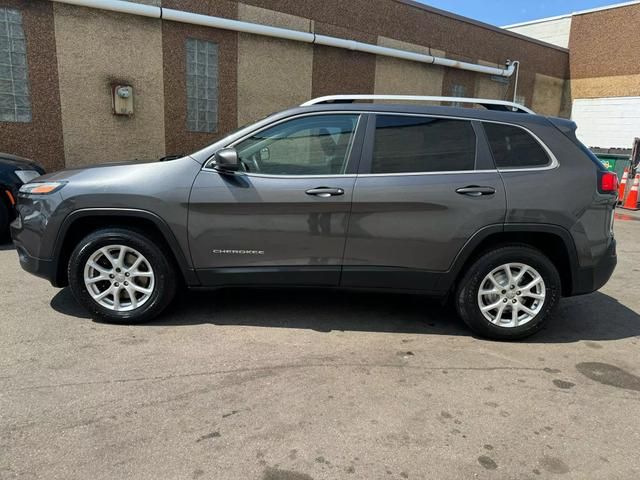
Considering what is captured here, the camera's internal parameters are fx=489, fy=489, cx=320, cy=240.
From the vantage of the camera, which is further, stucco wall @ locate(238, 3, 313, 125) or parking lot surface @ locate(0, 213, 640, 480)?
stucco wall @ locate(238, 3, 313, 125)

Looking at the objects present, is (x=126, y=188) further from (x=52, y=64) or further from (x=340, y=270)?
(x=52, y=64)

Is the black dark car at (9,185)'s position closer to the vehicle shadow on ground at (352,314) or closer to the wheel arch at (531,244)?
the vehicle shadow on ground at (352,314)

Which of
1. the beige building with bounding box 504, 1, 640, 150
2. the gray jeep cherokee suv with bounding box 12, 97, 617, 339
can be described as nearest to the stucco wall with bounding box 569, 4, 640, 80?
the beige building with bounding box 504, 1, 640, 150

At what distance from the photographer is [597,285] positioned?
4.05 m

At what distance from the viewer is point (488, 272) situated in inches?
154

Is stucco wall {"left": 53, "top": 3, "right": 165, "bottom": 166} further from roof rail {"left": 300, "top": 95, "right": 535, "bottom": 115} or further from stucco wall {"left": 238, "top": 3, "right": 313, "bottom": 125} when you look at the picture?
roof rail {"left": 300, "top": 95, "right": 535, "bottom": 115}

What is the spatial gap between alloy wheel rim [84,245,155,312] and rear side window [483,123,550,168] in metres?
2.94

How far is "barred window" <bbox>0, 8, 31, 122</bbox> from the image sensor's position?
29.0 feet

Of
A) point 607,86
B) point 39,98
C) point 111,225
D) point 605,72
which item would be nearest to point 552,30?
point 605,72

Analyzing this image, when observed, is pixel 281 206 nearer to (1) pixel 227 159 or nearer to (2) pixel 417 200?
(1) pixel 227 159

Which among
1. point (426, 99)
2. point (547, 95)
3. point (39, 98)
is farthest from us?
point (547, 95)

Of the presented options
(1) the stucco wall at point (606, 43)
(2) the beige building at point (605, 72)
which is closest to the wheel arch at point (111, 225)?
(2) the beige building at point (605, 72)

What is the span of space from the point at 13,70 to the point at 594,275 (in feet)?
32.5

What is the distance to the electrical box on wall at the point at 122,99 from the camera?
9.83 meters
